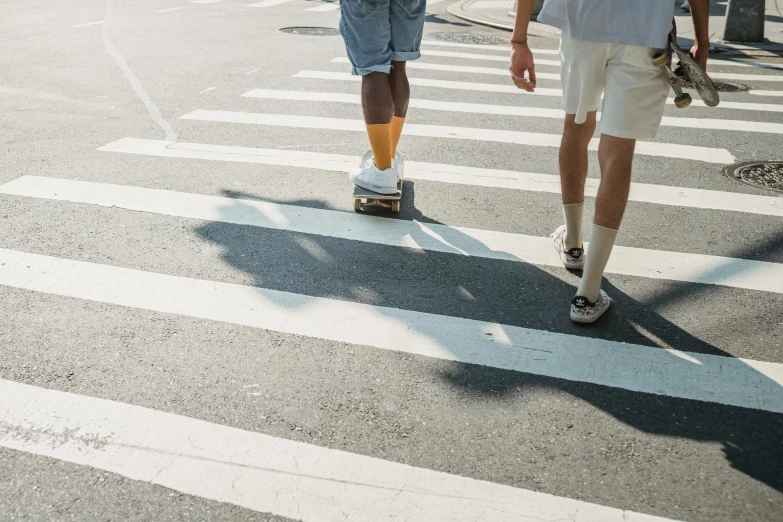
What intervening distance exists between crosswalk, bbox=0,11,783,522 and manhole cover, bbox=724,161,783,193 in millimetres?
157

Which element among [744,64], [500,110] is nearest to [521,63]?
[500,110]

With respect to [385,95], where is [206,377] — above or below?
below

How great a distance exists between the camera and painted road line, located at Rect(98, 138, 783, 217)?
5.09 metres

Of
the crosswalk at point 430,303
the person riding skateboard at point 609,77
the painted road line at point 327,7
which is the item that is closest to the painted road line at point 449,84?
the crosswalk at point 430,303

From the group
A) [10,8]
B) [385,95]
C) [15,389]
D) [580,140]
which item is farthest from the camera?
[10,8]

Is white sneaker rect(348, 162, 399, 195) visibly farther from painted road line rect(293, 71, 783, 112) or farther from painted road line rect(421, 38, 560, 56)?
painted road line rect(421, 38, 560, 56)

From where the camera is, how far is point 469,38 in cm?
1191

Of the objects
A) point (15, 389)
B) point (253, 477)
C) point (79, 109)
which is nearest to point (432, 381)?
point (253, 477)

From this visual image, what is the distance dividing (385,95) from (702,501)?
2.91m

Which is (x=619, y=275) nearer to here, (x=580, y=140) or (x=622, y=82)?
(x=580, y=140)

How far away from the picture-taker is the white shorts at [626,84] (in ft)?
10.8

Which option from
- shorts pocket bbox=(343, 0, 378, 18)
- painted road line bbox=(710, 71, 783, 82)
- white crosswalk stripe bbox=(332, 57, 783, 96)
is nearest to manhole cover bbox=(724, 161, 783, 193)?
shorts pocket bbox=(343, 0, 378, 18)

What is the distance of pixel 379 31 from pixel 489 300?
1.70 meters

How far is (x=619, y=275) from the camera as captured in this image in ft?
13.2
